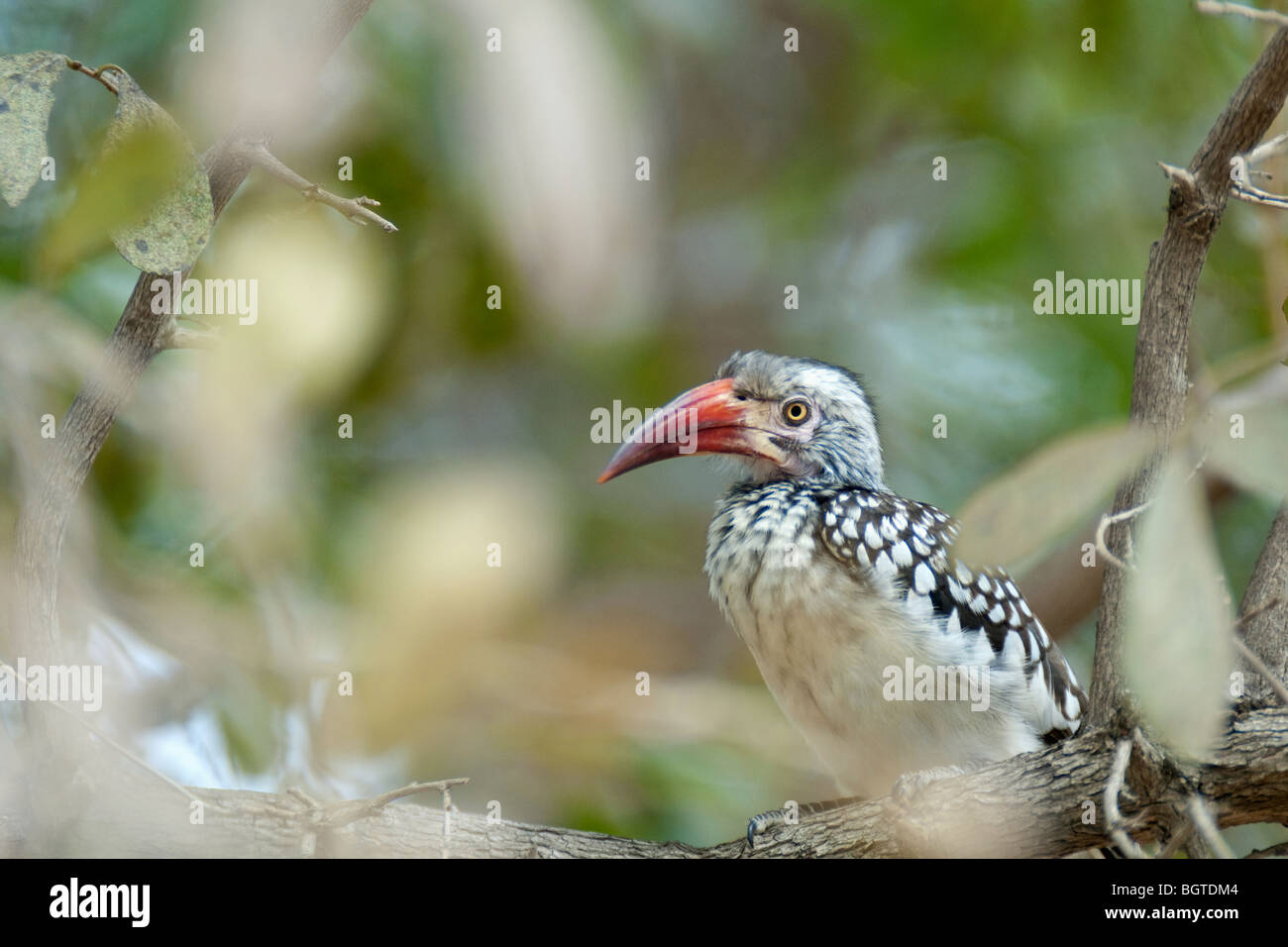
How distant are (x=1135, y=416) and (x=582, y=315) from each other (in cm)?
71

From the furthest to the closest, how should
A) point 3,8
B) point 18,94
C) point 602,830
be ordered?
point 3,8 < point 602,830 < point 18,94

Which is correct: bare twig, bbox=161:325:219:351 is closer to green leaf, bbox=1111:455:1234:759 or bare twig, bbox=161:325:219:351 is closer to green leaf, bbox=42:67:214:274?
green leaf, bbox=42:67:214:274

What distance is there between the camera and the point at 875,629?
226cm

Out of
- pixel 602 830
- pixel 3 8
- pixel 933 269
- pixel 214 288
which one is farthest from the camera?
pixel 933 269

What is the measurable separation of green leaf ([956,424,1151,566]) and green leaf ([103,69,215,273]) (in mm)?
780

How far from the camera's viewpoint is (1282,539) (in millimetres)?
1828

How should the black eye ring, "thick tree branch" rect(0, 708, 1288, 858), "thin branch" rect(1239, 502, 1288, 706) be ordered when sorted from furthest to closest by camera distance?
the black eye ring
"thin branch" rect(1239, 502, 1288, 706)
"thick tree branch" rect(0, 708, 1288, 858)

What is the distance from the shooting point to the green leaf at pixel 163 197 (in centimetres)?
116

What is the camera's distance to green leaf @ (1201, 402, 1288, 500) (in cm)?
99

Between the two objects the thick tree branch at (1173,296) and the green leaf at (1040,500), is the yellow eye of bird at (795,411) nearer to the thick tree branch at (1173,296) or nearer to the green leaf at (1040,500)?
the thick tree branch at (1173,296)

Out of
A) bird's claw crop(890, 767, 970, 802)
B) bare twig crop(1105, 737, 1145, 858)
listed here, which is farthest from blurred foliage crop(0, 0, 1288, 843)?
bare twig crop(1105, 737, 1145, 858)

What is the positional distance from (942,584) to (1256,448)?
1.33 metres

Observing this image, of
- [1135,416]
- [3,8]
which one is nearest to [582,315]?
[1135,416]
